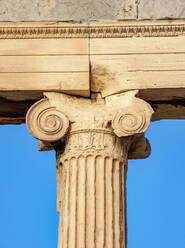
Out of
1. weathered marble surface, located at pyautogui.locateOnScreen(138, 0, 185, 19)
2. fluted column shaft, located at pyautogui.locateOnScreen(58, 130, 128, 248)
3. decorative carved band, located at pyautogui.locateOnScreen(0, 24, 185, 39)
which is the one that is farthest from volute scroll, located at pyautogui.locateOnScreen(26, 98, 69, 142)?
weathered marble surface, located at pyautogui.locateOnScreen(138, 0, 185, 19)

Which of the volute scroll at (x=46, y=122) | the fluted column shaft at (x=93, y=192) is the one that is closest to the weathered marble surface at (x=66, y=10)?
the volute scroll at (x=46, y=122)

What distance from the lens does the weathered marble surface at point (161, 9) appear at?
1379cm

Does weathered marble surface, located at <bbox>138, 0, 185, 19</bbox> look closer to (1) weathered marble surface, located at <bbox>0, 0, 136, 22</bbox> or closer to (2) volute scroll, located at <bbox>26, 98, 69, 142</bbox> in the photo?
(1) weathered marble surface, located at <bbox>0, 0, 136, 22</bbox>

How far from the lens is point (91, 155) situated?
12.9 m

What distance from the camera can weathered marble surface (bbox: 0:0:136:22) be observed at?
45.3 feet

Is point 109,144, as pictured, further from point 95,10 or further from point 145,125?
point 95,10

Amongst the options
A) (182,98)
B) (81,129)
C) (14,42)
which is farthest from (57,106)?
(182,98)

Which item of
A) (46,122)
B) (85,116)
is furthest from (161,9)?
(46,122)

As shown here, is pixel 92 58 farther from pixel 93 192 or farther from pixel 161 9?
pixel 93 192

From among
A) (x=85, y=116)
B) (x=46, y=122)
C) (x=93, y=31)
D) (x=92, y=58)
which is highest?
(x=93, y=31)

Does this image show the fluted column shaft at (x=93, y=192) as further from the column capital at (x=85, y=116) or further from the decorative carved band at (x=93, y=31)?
the decorative carved band at (x=93, y=31)

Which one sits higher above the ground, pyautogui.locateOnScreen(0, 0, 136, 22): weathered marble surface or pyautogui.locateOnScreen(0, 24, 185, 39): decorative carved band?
pyautogui.locateOnScreen(0, 0, 136, 22): weathered marble surface

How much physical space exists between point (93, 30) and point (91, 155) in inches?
111

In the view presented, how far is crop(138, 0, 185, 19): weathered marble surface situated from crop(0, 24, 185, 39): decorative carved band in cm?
30
